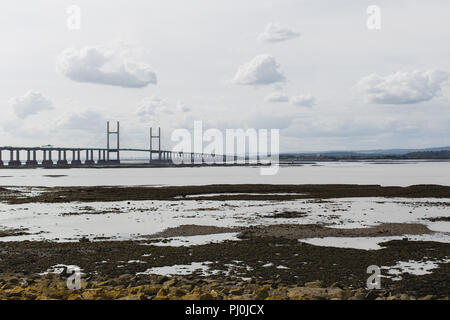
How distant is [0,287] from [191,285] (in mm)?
4859

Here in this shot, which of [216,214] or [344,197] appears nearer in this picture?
[216,214]

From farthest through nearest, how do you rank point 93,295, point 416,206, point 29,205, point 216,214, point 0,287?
point 29,205, point 416,206, point 216,214, point 0,287, point 93,295

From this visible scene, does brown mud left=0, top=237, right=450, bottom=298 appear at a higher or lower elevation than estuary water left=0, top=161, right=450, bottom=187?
higher

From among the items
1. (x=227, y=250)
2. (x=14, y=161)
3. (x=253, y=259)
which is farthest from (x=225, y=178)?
(x=14, y=161)

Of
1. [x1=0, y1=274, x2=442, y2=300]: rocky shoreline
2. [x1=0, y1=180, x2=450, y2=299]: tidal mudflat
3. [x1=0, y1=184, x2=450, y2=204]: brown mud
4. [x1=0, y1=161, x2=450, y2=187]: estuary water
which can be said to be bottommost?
[x1=0, y1=161, x2=450, y2=187]: estuary water

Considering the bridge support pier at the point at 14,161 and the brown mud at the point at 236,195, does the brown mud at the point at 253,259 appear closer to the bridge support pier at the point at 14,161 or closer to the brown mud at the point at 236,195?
the brown mud at the point at 236,195

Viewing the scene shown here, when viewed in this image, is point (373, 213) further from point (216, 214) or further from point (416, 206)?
point (216, 214)

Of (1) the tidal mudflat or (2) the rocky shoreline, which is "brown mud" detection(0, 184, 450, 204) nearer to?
(1) the tidal mudflat

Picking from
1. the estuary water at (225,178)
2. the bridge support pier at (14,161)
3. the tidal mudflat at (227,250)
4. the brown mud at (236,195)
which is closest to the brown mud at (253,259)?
the tidal mudflat at (227,250)

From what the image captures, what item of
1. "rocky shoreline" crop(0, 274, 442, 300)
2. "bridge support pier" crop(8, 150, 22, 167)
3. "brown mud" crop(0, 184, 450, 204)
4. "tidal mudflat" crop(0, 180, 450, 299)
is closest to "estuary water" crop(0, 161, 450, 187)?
"brown mud" crop(0, 184, 450, 204)

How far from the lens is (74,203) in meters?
37.6

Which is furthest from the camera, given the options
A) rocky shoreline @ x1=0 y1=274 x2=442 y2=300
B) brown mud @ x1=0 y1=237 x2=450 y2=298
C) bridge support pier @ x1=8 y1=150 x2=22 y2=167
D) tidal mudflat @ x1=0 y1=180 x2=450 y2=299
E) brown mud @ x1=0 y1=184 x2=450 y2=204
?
bridge support pier @ x1=8 y1=150 x2=22 y2=167
